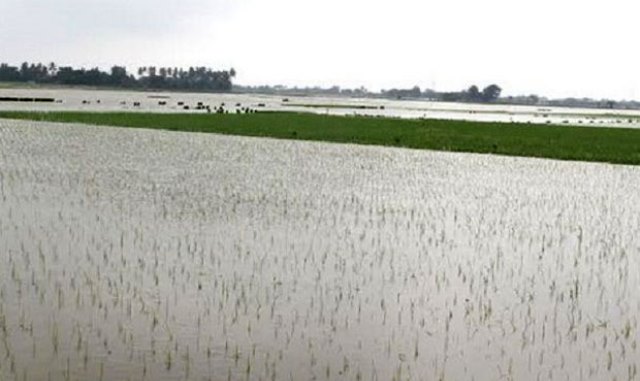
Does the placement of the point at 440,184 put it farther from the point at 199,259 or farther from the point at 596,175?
the point at 199,259

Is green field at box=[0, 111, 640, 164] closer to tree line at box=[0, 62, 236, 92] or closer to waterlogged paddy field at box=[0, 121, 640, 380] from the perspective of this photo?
waterlogged paddy field at box=[0, 121, 640, 380]

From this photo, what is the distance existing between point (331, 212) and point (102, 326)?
7886 mm

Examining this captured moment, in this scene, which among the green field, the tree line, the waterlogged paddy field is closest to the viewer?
the waterlogged paddy field

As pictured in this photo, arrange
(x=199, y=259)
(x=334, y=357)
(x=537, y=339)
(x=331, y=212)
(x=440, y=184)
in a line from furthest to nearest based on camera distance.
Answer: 1. (x=440, y=184)
2. (x=331, y=212)
3. (x=199, y=259)
4. (x=537, y=339)
5. (x=334, y=357)

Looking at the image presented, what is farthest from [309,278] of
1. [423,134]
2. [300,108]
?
[300,108]

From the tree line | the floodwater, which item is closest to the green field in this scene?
the floodwater

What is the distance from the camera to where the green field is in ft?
106

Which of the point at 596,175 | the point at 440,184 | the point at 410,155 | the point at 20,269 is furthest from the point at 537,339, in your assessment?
the point at 410,155

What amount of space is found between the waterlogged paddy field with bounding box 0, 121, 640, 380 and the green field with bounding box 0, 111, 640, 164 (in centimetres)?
1270

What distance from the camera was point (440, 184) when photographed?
20.0 meters

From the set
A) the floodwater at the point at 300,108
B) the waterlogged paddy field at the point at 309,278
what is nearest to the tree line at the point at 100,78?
the floodwater at the point at 300,108

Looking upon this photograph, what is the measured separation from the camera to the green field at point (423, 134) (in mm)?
32375

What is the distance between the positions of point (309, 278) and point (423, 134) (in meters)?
31.4

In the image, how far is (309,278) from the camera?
9.84 m
